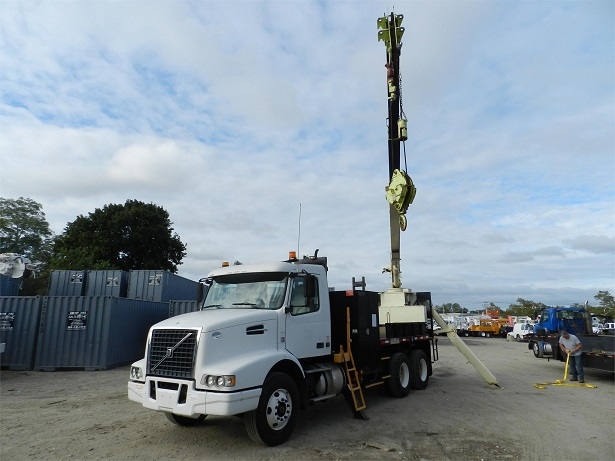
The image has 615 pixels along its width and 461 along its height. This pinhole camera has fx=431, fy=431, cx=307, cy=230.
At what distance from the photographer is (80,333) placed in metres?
15.1

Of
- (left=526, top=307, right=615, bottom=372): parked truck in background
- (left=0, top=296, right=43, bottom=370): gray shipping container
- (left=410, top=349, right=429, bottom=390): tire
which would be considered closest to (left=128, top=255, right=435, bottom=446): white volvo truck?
(left=410, top=349, right=429, bottom=390): tire

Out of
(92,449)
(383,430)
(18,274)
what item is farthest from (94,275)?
(383,430)

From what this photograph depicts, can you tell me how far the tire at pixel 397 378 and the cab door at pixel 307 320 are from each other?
274 centimetres

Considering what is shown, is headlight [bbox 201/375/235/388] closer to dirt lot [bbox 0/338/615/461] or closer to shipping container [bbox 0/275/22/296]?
dirt lot [bbox 0/338/615/461]

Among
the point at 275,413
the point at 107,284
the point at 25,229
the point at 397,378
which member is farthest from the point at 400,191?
the point at 25,229

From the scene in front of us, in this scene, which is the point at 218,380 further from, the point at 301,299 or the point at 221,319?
the point at 301,299

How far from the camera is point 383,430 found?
7188mm

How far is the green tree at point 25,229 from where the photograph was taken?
44781 millimetres

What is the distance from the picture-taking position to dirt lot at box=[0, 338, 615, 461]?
6016mm

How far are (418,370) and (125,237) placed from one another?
106 feet

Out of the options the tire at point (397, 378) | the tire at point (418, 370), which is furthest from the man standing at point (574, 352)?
the tire at point (397, 378)

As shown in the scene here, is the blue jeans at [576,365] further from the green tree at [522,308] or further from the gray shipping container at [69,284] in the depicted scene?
the green tree at [522,308]

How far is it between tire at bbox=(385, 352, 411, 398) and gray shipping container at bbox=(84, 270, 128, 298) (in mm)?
17672

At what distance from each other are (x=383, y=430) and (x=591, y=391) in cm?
734
